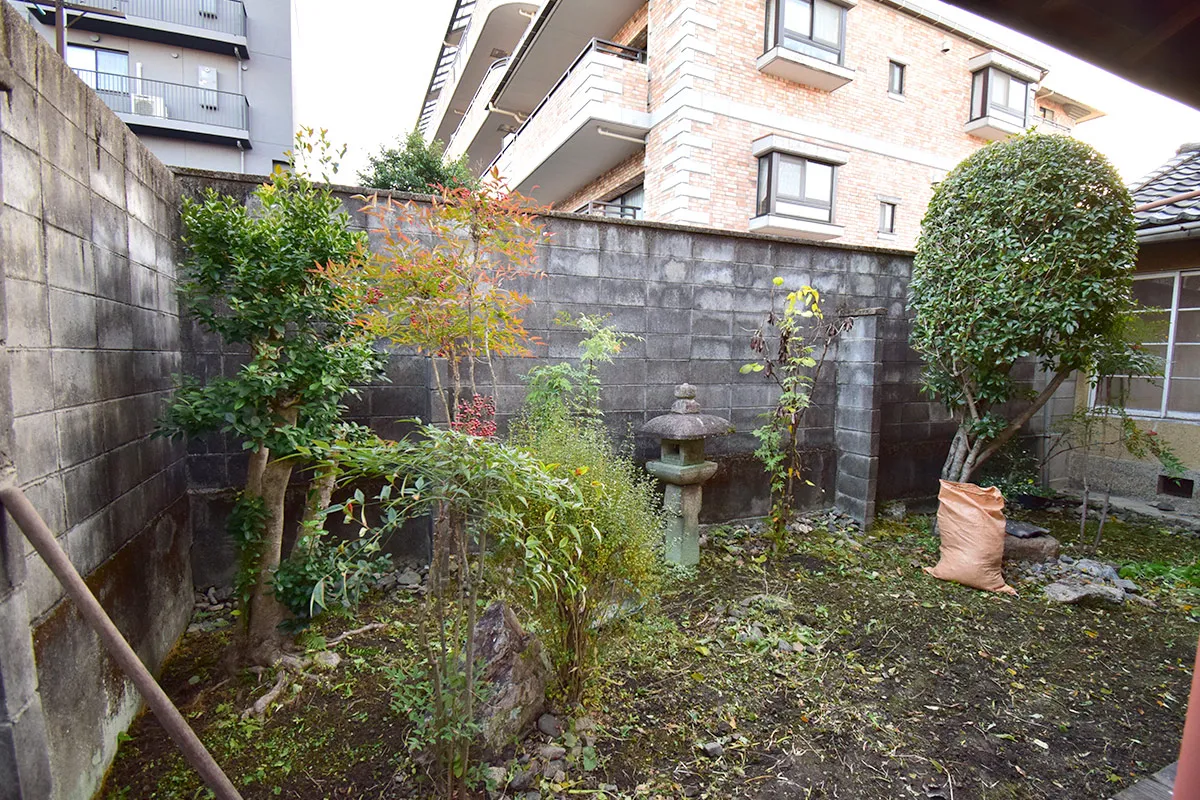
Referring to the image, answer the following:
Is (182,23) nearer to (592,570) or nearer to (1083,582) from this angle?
(592,570)

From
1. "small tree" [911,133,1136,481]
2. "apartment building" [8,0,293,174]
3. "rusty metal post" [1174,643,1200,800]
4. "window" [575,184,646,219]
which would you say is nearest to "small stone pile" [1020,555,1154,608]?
"small tree" [911,133,1136,481]

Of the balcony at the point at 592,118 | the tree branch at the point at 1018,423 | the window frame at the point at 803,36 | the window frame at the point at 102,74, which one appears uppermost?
the window frame at the point at 102,74

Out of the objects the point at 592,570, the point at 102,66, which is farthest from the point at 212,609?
the point at 102,66

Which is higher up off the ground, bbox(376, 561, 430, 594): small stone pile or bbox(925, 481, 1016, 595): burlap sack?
bbox(925, 481, 1016, 595): burlap sack

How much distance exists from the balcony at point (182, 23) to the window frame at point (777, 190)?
1258 centimetres

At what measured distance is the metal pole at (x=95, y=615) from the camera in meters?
1.27

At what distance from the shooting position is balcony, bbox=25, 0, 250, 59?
11.5 metres

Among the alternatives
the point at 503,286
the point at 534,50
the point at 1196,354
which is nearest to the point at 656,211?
the point at 534,50

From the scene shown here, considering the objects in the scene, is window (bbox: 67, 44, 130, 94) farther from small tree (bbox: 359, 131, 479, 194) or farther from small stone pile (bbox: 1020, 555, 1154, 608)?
small stone pile (bbox: 1020, 555, 1154, 608)

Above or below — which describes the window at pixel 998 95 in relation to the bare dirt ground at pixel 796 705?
above

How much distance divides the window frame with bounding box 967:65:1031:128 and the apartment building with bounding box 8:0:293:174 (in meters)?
15.0

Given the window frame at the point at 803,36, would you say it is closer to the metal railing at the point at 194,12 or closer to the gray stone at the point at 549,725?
the gray stone at the point at 549,725

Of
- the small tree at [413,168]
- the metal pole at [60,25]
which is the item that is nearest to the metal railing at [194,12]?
the small tree at [413,168]

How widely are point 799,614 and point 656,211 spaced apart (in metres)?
6.89
